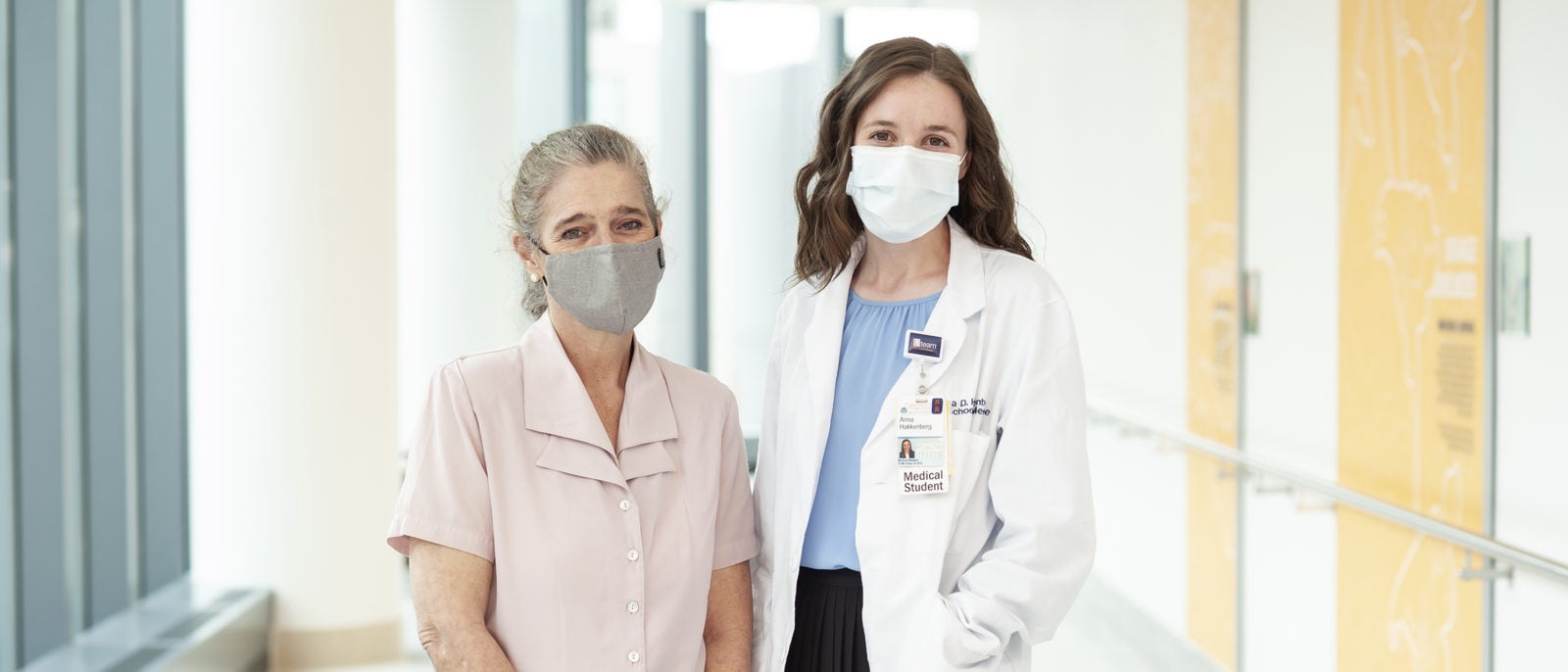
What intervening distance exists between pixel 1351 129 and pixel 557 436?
277 centimetres

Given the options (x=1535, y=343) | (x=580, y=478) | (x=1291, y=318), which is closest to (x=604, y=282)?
(x=580, y=478)

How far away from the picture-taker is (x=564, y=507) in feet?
5.56

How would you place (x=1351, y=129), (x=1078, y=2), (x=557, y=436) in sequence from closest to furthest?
(x=557, y=436) → (x=1351, y=129) → (x=1078, y=2)

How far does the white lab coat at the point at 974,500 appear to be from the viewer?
5.79ft

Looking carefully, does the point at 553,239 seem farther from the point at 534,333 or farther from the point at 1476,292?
the point at 1476,292

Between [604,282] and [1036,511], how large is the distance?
0.72 meters

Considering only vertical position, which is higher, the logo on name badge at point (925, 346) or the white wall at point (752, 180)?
the white wall at point (752, 180)

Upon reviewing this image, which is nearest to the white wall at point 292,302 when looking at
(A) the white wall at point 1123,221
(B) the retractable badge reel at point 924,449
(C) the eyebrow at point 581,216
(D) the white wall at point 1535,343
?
(A) the white wall at point 1123,221

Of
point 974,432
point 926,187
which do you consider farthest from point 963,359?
point 926,187

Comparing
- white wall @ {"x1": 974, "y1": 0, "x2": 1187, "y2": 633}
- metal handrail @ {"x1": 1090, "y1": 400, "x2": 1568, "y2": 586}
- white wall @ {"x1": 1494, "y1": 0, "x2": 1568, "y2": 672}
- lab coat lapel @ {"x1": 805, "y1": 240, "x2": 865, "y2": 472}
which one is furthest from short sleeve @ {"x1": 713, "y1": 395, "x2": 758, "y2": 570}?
white wall @ {"x1": 974, "y1": 0, "x2": 1187, "y2": 633}

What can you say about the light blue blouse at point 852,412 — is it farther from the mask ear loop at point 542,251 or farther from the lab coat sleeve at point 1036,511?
the mask ear loop at point 542,251

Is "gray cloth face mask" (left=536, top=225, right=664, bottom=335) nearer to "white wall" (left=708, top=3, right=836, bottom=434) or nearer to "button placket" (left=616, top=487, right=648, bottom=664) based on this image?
"button placket" (left=616, top=487, right=648, bottom=664)

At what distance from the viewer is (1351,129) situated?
3494 millimetres

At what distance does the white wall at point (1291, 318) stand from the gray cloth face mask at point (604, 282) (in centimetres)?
260
